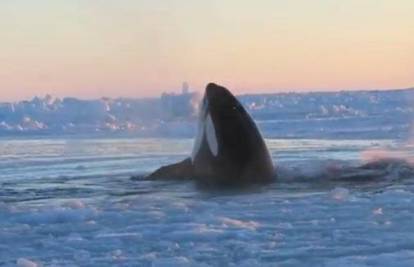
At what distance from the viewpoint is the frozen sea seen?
788cm

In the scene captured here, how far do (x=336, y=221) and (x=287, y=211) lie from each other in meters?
0.89

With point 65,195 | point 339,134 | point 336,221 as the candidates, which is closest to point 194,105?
point 339,134

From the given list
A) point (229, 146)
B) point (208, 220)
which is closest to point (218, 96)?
point (229, 146)

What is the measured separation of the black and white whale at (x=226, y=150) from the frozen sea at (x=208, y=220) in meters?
0.42

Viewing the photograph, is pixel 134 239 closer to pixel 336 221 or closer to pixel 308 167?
pixel 336 221

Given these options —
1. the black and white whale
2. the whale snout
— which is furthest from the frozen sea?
the whale snout

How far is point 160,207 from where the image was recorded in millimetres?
10664

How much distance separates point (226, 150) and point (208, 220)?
369cm

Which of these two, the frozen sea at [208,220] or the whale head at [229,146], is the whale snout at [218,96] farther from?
the frozen sea at [208,220]

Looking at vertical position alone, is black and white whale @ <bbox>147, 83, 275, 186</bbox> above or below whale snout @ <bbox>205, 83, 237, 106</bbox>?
below

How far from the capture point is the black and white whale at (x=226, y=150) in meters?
13.2

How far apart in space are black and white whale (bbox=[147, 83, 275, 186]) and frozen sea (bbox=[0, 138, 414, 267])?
0.42m

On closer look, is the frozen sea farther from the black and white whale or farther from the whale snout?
the whale snout

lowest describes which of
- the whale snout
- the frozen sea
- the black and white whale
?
the frozen sea
